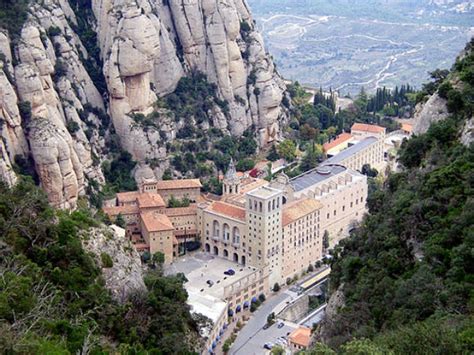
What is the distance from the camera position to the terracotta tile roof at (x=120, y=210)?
190 ft

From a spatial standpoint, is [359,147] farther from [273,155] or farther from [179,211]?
[179,211]

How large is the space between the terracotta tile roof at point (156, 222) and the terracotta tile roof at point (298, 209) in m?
7.44

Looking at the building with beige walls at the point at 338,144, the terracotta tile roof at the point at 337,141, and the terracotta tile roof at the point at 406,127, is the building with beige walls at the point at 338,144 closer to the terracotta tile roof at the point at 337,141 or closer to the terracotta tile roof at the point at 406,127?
the terracotta tile roof at the point at 337,141

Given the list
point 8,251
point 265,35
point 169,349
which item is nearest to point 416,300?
point 169,349

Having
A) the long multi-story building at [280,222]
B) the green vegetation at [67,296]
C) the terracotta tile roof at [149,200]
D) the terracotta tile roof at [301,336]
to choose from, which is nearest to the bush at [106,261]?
the green vegetation at [67,296]

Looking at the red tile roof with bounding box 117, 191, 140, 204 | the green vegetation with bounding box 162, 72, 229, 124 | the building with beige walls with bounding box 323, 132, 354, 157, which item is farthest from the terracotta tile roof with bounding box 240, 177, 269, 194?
the building with beige walls with bounding box 323, 132, 354, 157

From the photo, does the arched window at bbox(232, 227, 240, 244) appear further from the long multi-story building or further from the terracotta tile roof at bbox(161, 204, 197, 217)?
the terracotta tile roof at bbox(161, 204, 197, 217)

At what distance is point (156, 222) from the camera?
5584 centimetres

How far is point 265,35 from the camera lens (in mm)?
165000

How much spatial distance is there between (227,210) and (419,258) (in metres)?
27.4

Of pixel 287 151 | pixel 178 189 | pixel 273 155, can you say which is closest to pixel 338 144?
pixel 287 151

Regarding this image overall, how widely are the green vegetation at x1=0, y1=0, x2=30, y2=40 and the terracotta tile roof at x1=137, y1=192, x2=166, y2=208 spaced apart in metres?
14.0

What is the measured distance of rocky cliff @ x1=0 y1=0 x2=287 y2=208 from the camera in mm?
57062

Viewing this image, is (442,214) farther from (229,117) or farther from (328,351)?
(229,117)
